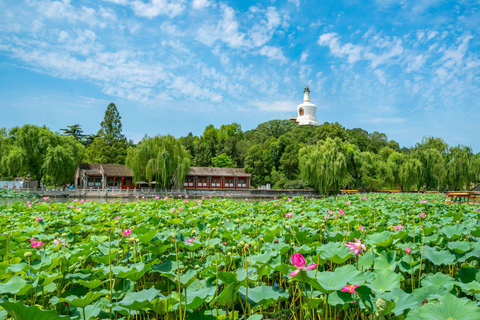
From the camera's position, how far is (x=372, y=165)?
27328 millimetres

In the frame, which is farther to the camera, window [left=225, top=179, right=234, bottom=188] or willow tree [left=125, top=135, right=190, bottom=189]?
window [left=225, top=179, right=234, bottom=188]

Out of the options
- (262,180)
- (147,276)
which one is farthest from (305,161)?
Result: (147,276)

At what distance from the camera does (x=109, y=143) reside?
130 ft

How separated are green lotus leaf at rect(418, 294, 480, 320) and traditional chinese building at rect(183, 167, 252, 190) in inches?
1180

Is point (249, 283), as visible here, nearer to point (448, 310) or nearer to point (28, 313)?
point (448, 310)

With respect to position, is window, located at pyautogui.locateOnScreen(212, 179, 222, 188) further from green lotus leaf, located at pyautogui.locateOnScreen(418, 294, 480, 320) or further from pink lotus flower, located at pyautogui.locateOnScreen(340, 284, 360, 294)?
green lotus leaf, located at pyautogui.locateOnScreen(418, 294, 480, 320)

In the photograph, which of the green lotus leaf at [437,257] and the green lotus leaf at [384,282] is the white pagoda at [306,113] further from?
the green lotus leaf at [384,282]

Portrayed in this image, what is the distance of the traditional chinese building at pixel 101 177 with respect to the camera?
27922 millimetres

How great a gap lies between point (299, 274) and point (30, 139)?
86.5 feet

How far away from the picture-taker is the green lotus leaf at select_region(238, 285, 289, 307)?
1.35 m

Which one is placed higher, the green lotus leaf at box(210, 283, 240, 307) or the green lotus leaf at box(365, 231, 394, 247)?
the green lotus leaf at box(365, 231, 394, 247)

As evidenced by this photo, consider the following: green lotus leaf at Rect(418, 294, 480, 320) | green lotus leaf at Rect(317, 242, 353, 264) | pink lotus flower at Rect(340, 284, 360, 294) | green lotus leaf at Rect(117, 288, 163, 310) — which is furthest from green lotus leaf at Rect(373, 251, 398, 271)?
green lotus leaf at Rect(117, 288, 163, 310)

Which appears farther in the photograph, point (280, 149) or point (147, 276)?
point (280, 149)

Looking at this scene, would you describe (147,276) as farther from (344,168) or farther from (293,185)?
(293,185)
